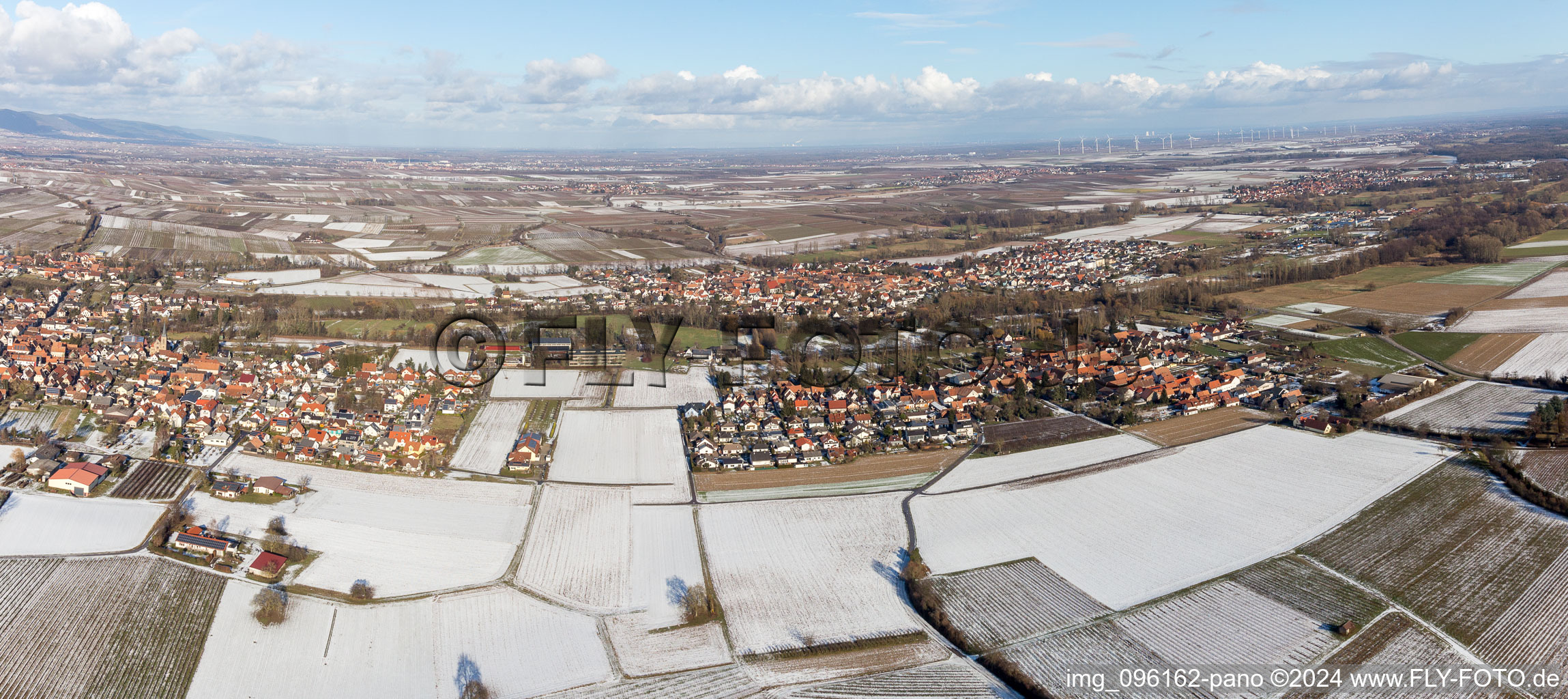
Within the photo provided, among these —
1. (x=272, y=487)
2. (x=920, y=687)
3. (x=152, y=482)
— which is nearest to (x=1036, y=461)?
(x=920, y=687)

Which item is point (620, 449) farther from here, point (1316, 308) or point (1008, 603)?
point (1316, 308)

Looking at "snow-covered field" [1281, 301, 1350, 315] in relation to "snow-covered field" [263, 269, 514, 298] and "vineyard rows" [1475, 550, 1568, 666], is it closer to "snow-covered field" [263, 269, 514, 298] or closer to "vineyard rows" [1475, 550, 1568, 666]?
"vineyard rows" [1475, 550, 1568, 666]

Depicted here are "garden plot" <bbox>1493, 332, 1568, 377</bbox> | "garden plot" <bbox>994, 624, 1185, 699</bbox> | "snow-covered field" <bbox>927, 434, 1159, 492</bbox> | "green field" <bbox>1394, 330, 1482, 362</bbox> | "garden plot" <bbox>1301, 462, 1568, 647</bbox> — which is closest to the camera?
"garden plot" <bbox>994, 624, 1185, 699</bbox>

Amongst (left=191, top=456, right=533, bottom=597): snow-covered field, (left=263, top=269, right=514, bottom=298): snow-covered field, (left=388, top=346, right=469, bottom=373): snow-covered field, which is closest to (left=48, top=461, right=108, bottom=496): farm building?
(left=191, top=456, right=533, bottom=597): snow-covered field

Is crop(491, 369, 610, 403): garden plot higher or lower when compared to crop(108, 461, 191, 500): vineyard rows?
higher

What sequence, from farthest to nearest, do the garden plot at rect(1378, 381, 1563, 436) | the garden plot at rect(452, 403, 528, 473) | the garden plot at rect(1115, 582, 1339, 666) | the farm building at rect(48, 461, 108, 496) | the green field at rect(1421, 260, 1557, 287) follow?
the green field at rect(1421, 260, 1557, 287), the garden plot at rect(1378, 381, 1563, 436), the garden plot at rect(452, 403, 528, 473), the farm building at rect(48, 461, 108, 496), the garden plot at rect(1115, 582, 1339, 666)

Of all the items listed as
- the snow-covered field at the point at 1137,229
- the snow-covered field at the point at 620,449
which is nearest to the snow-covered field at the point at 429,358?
the snow-covered field at the point at 620,449

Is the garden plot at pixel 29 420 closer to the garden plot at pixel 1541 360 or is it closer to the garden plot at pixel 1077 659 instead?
the garden plot at pixel 1077 659
